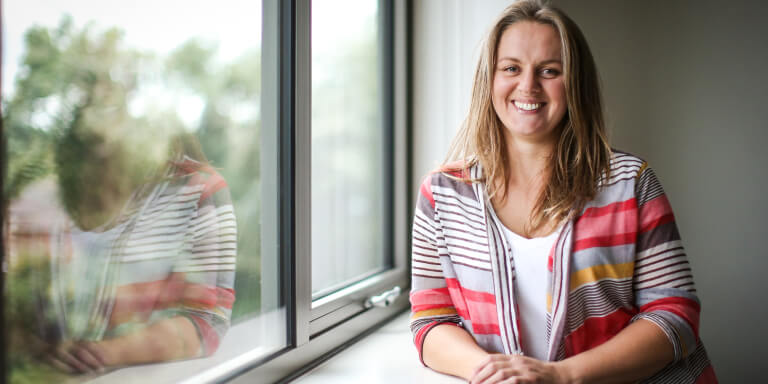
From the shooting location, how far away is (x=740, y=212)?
68.6 inches

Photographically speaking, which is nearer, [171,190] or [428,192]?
[171,190]

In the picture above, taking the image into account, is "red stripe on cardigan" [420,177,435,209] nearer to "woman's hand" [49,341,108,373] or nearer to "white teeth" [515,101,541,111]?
"white teeth" [515,101,541,111]

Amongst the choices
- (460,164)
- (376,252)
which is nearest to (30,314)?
(460,164)

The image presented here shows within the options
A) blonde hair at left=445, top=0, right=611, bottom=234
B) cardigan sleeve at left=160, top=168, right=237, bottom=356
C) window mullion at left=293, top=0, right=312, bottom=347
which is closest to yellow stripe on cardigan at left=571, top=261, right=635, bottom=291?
blonde hair at left=445, top=0, right=611, bottom=234

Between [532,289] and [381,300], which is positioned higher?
[532,289]

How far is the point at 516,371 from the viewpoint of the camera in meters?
0.94

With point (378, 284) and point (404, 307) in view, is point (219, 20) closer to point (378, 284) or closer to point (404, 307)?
point (378, 284)

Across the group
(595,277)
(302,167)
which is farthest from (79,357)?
(595,277)

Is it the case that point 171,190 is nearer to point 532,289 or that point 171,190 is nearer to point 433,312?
point 433,312

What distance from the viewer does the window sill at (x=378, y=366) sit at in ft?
3.67

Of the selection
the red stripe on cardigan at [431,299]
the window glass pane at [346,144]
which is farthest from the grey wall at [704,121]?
the red stripe on cardigan at [431,299]

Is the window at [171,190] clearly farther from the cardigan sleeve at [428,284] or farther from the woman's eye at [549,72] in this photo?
the woman's eye at [549,72]

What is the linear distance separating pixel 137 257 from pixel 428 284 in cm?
62

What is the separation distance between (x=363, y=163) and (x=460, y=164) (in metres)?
0.48
